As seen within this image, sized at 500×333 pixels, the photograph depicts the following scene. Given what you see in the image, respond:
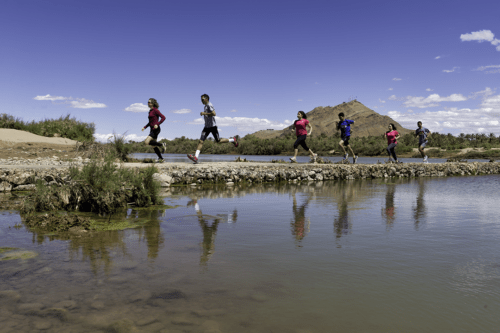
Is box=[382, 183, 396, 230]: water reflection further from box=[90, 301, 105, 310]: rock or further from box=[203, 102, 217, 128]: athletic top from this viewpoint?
box=[203, 102, 217, 128]: athletic top

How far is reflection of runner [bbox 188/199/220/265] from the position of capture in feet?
12.8

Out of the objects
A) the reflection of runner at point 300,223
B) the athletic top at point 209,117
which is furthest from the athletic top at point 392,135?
the reflection of runner at point 300,223

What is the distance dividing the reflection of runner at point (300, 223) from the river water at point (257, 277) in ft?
0.14

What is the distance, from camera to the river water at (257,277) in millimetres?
2422

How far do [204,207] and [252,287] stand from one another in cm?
452

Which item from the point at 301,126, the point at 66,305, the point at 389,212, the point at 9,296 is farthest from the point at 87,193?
the point at 301,126

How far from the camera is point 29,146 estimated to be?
18594 mm

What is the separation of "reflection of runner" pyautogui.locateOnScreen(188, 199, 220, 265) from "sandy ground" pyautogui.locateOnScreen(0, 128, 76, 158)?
12.4 meters

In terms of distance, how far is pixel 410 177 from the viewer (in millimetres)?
18531

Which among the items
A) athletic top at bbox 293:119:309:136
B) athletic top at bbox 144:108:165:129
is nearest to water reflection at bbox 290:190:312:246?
athletic top at bbox 144:108:165:129

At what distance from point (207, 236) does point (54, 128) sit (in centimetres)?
2470

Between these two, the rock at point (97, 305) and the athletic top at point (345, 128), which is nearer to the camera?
the rock at point (97, 305)

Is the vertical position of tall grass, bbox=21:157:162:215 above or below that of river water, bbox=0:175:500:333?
above

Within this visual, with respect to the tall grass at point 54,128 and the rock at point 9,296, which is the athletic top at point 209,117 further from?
the tall grass at point 54,128
